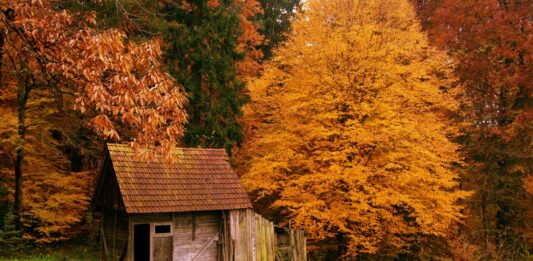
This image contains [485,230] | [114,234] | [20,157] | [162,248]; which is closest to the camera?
[162,248]

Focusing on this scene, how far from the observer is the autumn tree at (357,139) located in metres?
15.7

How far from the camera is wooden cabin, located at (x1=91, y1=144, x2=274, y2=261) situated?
14945 millimetres

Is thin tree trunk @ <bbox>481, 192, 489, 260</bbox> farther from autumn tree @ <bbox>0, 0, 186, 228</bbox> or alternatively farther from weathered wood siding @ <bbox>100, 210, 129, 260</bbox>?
autumn tree @ <bbox>0, 0, 186, 228</bbox>

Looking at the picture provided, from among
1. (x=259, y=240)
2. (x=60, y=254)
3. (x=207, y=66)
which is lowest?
(x=60, y=254)

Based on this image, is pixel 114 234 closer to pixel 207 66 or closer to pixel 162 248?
pixel 162 248

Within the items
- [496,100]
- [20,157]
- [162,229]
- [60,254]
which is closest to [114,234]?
[162,229]

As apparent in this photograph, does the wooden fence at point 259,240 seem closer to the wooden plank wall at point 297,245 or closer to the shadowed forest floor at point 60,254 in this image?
the wooden plank wall at point 297,245

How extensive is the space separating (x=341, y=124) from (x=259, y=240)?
4807 mm

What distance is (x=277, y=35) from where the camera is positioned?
32.2m

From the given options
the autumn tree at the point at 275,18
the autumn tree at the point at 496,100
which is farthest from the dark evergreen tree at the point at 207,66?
the autumn tree at the point at 275,18

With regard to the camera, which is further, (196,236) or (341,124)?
(341,124)

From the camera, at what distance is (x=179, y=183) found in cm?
1569

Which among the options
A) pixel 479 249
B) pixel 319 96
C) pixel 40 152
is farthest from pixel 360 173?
pixel 40 152

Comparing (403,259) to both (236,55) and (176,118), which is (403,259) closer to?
(236,55)
